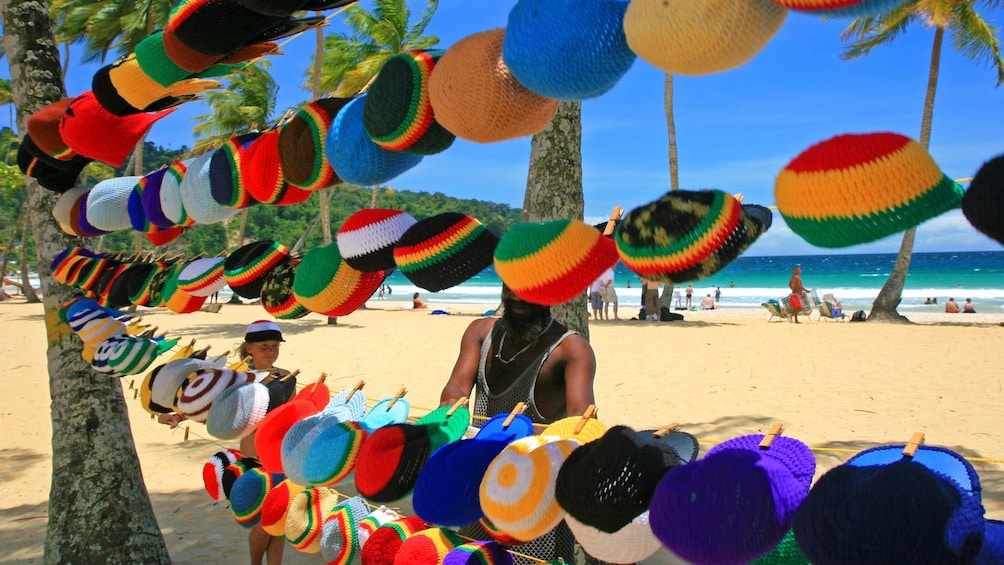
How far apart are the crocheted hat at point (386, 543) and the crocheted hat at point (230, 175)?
110 centimetres

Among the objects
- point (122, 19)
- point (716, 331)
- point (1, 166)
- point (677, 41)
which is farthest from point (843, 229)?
point (1, 166)

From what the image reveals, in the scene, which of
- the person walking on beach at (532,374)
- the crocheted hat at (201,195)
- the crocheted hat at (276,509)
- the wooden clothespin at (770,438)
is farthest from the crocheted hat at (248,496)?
the wooden clothespin at (770,438)

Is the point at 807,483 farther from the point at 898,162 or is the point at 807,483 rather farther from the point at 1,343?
the point at 1,343

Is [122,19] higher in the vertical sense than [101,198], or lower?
higher

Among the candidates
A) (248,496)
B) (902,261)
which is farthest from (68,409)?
(902,261)

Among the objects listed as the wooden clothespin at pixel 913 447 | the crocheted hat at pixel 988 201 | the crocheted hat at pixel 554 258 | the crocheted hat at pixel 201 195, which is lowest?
the wooden clothespin at pixel 913 447

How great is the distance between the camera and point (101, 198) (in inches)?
94.8

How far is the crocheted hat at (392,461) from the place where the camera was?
4.93 ft

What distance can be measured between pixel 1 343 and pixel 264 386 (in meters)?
13.0

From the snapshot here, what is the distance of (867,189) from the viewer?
0.89m

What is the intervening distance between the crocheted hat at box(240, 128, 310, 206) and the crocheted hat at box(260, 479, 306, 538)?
1289 mm

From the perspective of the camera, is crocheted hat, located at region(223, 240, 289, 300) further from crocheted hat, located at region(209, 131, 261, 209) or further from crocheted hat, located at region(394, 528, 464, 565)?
crocheted hat, located at region(394, 528, 464, 565)

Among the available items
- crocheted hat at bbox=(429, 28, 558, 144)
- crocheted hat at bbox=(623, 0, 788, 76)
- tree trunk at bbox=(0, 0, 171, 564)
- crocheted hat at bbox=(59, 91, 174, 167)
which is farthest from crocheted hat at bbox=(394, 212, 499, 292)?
tree trunk at bbox=(0, 0, 171, 564)

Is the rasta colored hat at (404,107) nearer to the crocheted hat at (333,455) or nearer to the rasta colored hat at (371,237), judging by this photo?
the rasta colored hat at (371,237)
